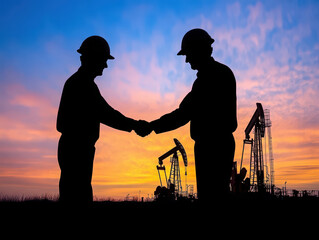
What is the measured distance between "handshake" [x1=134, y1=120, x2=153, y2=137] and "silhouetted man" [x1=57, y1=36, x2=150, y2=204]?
1586mm

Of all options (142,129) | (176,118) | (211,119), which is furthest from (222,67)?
(142,129)

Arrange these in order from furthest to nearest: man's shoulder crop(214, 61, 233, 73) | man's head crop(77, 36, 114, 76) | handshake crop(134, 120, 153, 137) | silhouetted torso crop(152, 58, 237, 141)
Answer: handshake crop(134, 120, 153, 137) → man's head crop(77, 36, 114, 76) → man's shoulder crop(214, 61, 233, 73) → silhouetted torso crop(152, 58, 237, 141)

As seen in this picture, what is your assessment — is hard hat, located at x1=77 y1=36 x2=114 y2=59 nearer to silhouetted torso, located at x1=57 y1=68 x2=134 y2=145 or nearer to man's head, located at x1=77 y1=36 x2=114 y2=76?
man's head, located at x1=77 y1=36 x2=114 y2=76

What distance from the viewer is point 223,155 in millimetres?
4676

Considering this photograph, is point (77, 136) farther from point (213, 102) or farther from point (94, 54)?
point (213, 102)

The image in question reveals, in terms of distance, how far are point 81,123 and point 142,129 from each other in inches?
92.2

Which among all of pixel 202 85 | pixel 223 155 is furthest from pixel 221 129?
pixel 202 85

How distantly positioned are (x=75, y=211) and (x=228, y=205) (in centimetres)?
249

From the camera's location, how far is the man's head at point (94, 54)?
19.6ft

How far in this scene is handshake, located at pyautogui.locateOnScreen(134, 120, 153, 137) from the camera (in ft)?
24.8

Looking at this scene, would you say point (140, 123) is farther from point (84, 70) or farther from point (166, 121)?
point (84, 70)

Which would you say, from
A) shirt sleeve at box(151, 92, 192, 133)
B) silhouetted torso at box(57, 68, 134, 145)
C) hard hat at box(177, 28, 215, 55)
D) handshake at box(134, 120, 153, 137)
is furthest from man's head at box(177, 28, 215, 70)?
handshake at box(134, 120, 153, 137)

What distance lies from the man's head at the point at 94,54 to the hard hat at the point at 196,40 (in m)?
1.64

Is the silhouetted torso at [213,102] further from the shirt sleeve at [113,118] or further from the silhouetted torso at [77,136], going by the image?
the shirt sleeve at [113,118]
